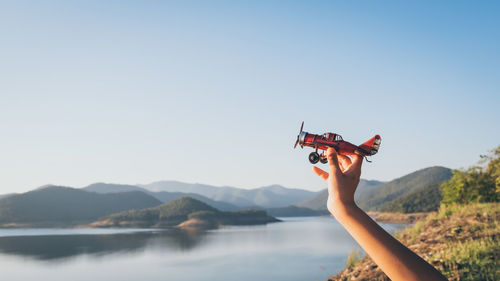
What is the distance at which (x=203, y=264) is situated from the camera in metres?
46.1

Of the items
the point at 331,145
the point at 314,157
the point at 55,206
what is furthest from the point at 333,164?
the point at 55,206

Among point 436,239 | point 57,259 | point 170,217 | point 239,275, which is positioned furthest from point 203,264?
point 170,217

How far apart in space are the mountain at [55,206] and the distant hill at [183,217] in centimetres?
2788

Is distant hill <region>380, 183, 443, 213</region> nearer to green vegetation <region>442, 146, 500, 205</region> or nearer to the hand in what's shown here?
green vegetation <region>442, 146, 500, 205</region>

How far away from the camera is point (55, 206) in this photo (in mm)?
162625

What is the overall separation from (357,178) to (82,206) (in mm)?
193631

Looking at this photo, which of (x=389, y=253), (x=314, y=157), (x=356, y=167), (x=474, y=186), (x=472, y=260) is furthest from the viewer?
(x=474, y=186)

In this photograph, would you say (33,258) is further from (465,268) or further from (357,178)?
(357,178)

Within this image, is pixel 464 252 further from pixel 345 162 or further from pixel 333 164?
pixel 333 164

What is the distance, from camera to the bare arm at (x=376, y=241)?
1089 millimetres

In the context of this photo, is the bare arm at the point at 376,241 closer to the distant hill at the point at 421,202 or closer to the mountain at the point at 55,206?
the distant hill at the point at 421,202

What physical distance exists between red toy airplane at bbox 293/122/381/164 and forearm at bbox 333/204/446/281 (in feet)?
2.65

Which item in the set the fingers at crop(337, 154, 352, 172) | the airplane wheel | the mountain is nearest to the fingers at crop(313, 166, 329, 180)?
the fingers at crop(337, 154, 352, 172)

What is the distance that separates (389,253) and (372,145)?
123 cm
